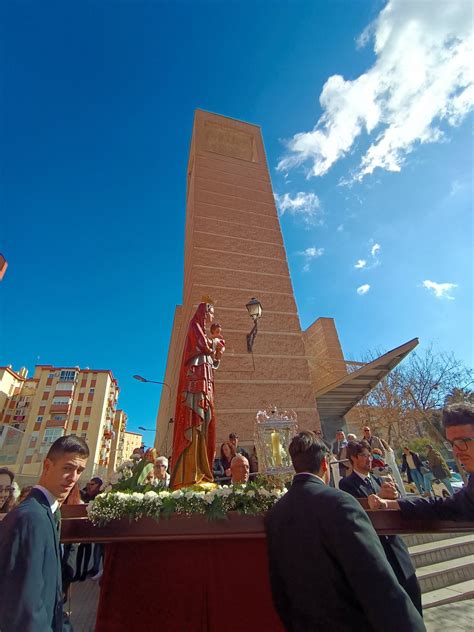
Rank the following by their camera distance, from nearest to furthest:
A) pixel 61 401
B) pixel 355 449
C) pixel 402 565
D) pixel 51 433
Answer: pixel 402 565 → pixel 355 449 → pixel 51 433 → pixel 61 401

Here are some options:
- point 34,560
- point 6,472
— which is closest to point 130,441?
point 6,472

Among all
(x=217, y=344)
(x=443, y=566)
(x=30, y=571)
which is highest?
(x=217, y=344)

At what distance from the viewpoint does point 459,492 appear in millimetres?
1836

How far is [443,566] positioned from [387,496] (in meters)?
3.21

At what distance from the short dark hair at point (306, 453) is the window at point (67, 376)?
47.5 m

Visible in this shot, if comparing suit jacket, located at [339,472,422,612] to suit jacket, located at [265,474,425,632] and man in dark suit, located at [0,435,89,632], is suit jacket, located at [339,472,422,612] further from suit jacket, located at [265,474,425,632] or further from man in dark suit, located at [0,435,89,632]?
man in dark suit, located at [0,435,89,632]

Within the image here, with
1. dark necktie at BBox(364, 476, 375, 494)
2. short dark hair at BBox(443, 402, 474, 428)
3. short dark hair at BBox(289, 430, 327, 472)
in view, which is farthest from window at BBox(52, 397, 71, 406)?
short dark hair at BBox(443, 402, 474, 428)

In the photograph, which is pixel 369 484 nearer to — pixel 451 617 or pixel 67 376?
pixel 451 617

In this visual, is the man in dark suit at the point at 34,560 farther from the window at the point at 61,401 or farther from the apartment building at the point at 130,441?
the apartment building at the point at 130,441

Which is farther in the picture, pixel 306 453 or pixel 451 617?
pixel 451 617

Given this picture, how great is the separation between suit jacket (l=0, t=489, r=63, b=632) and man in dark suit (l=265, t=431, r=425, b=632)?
1056mm

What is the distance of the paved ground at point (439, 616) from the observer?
10.1ft

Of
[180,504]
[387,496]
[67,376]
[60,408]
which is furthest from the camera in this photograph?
[67,376]

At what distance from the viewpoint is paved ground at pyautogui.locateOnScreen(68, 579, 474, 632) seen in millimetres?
3070
